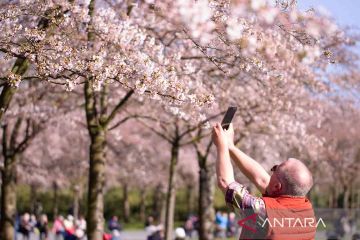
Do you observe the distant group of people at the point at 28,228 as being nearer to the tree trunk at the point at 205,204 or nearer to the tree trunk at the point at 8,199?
the tree trunk at the point at 8,199

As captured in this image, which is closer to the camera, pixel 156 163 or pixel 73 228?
pixel 73 228

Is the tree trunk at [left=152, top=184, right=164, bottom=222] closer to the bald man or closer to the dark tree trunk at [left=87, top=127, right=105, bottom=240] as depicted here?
the dark tree trunk at [left=87, top=127, right=105, bottom=240]

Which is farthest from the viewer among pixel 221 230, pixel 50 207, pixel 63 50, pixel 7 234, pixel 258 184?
pixel 50 207

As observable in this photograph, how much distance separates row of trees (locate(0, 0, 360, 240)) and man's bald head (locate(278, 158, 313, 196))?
9.36ft

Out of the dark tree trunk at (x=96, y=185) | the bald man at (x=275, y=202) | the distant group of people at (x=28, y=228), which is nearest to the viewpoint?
the bald man at (x=275, y=202)

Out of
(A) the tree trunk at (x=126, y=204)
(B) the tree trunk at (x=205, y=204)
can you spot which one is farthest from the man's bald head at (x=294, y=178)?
(A) the tree trunk at (x=126, y=204)

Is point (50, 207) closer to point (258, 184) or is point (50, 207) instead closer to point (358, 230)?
point (358, 230)

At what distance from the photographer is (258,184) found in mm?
4812

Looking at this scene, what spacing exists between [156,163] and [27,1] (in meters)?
33.8

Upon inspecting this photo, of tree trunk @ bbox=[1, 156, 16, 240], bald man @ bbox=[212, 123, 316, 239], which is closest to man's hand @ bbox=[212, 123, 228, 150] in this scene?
bald man @ bbox=[212, 123, 316, 239]

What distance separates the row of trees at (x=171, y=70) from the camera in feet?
32.0

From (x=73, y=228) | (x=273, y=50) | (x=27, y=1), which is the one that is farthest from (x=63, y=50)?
(x=73, y=228)

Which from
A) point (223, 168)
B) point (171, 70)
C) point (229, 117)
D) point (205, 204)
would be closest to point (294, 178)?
point (223, 168)

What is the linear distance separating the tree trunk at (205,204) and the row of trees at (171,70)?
0.03 m
